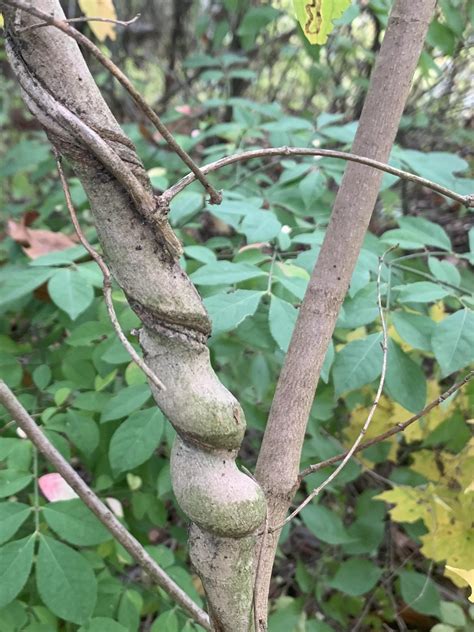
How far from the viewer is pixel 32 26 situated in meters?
0.53

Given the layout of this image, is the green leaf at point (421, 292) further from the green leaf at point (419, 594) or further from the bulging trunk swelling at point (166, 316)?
the green leaf at point (419, 594)

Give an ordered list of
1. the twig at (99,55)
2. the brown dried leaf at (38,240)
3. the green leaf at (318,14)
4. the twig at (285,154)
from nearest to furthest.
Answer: the twig at (99,55) → the twig at (285,154) → the green leaf at (318,14) → the brown dried leaf at (38,240)

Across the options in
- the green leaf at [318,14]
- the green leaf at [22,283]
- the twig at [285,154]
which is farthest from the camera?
the green leaf at [22,283]

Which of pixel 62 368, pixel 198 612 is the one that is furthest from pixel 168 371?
pixel 62 368

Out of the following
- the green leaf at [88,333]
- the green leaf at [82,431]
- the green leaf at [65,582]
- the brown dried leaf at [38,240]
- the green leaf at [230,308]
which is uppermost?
the green leaf at [230,308]

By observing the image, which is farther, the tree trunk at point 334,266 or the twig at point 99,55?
the tree trunk at point 334,266

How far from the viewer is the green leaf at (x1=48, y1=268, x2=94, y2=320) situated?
1.03 m

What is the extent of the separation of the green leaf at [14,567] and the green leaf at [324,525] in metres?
0.62

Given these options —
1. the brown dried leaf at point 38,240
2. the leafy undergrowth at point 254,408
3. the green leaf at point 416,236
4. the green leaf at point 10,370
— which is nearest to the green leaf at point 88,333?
the leafy undergrowth at point 254,408

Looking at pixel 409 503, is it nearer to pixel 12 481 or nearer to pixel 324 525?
pixel 324 525

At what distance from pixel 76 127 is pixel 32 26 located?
9 centimetres

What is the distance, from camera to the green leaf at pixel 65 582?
0.82 m

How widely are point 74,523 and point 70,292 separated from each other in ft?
1.28

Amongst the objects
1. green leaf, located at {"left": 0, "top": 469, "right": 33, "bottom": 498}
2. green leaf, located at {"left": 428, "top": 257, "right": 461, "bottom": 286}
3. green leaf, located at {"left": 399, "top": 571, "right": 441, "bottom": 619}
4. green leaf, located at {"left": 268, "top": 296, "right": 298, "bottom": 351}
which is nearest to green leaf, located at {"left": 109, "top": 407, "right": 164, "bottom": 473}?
green leaf, located at {"left": 0, "top": 469, "right": 33, "bottom": 498}
